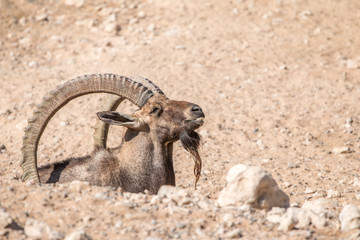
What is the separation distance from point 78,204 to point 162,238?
3.07 ft

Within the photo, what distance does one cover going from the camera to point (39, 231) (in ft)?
15.3

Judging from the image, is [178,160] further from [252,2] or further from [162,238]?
[252,2]

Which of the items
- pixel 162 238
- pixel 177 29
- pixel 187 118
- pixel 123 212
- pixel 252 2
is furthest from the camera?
pixel 252 2

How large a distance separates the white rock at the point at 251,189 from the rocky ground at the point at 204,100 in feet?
0.42

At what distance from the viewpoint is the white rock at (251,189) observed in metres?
5.30

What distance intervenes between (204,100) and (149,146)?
433 cm

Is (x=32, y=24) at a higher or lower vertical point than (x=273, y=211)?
higher

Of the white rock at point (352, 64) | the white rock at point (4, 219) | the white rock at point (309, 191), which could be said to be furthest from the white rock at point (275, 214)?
the white rock at point (352, 64)

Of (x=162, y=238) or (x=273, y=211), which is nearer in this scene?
(x=162, y=238)

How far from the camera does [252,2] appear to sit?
14.8m

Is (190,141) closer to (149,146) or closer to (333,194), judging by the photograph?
(149,146)

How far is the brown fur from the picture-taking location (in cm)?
698

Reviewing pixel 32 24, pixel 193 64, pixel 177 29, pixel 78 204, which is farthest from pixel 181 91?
pixel 78 204

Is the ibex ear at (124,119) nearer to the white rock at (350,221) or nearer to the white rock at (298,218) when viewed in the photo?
the white rock at (298,218)
